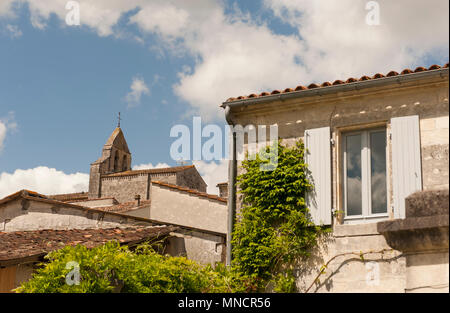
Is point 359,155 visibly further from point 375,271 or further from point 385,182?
point 375,271

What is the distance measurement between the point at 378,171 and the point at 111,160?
5562cm

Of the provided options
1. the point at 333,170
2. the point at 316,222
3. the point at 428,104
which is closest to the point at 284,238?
the point at 316,222

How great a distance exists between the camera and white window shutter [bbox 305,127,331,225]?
360 inches

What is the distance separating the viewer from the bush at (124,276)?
27.3ft

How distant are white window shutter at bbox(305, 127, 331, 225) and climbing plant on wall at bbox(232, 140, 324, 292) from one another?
0.11 meters

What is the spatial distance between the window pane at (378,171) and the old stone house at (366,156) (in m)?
0.02

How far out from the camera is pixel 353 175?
30.2 ft

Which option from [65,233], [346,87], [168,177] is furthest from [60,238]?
[168,177]

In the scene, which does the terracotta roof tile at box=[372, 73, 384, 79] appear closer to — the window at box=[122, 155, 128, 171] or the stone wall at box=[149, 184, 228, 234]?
the stone wall at box=[149, 184, 228, 234]

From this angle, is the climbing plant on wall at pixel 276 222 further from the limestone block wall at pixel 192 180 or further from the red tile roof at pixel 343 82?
the limestone block wall at pixel 192 180

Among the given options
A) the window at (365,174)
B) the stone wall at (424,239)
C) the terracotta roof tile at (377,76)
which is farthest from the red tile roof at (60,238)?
the stone wall at (424,239)

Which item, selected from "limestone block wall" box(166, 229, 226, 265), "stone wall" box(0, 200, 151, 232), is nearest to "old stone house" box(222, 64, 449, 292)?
"limestone block wall" box(166, 229, 226, 265)

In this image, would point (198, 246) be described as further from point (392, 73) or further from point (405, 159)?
point (392, 73)
